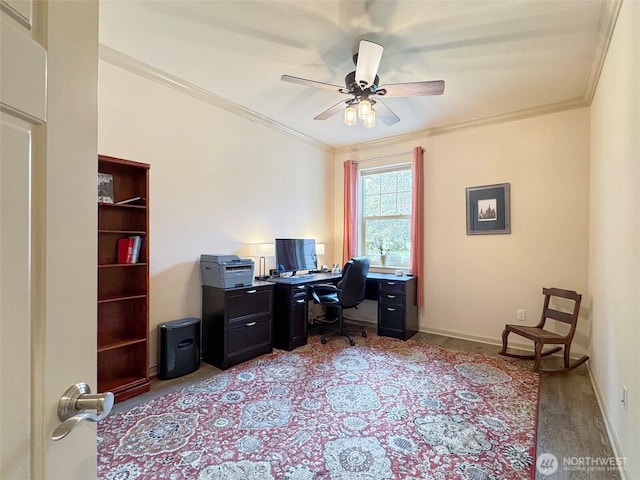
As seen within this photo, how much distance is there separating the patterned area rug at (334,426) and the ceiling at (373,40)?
277 centimetres

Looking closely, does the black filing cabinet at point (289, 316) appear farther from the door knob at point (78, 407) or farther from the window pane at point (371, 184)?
the door knob at point (78, 407)

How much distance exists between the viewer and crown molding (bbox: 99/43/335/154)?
2.57 metres

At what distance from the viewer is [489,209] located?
150 inches

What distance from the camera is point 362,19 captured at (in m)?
2.16

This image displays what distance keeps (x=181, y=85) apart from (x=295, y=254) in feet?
7.42

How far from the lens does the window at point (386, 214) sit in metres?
4.58

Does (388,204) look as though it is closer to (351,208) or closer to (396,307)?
(351,208)

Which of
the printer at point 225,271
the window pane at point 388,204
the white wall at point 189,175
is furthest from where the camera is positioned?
the window pane at point 388,204

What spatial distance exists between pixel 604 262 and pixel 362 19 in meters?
2.57

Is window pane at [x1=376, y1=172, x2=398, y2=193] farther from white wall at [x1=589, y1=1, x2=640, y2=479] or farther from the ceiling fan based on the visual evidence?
white wall at [x1=589, y1=1, x2=640, y2=479]

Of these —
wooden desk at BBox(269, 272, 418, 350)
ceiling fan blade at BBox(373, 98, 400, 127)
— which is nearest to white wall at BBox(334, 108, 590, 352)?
wooden desk at BBox(269, 272, 418, 350)

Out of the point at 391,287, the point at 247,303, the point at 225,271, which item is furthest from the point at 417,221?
the point at 225,271

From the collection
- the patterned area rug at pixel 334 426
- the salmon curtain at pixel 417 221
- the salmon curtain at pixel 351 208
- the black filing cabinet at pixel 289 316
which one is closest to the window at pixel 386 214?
the salmon curtain at pixel 351 208

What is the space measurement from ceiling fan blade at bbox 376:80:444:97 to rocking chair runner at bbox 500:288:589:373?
238 cm
